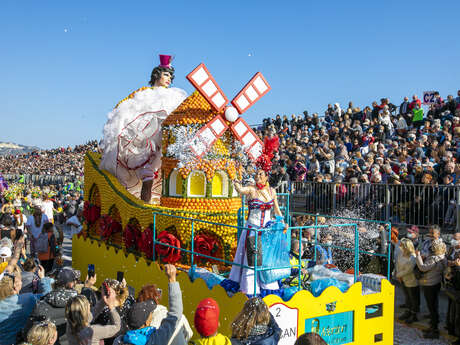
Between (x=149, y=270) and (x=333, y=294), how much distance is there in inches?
136

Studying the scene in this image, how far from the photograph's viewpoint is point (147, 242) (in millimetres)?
8273

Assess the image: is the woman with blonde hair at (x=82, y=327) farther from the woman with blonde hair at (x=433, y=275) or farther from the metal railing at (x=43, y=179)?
the metal railing at (x=43, y=179)

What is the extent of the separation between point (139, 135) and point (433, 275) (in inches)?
236

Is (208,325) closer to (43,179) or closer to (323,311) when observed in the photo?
(323,311)

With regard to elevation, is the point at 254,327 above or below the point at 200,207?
below

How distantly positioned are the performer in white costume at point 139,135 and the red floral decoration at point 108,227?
0.90 meters

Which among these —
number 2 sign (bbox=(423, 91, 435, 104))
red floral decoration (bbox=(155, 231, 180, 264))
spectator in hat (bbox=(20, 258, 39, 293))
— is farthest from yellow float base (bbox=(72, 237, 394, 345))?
number 2 sign (bbox=(423, 91, 435, 104))

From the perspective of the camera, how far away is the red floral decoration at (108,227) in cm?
970

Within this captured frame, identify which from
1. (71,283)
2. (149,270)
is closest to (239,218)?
(149,270)

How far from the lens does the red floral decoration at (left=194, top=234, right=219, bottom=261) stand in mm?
7461

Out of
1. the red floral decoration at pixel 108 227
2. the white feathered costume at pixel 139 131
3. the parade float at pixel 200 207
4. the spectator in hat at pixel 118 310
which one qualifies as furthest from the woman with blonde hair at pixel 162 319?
the red floral decoration at pixel 108 227

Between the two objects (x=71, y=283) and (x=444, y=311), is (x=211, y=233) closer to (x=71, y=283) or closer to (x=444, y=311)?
(x=71, y=283)

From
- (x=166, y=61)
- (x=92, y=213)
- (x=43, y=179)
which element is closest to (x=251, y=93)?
(x=166, y=61)

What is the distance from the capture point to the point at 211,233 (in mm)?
7660
